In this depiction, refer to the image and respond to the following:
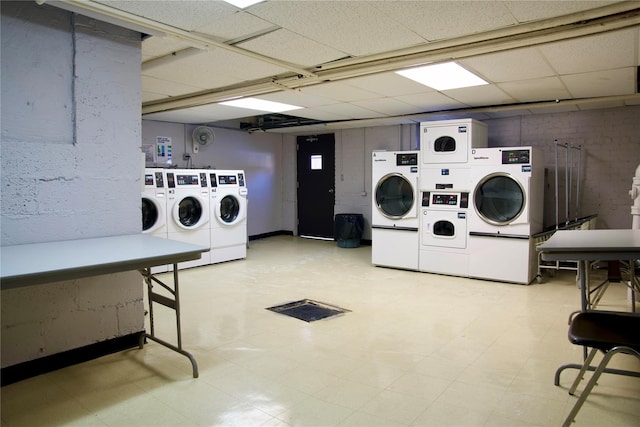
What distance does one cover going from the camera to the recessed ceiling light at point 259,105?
5566 mm

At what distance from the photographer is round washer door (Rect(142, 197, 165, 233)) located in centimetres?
568

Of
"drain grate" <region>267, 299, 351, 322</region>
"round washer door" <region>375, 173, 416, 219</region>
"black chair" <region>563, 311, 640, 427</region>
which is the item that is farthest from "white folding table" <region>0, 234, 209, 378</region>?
"round washer door" <region>375, 173, 416, 219</region>

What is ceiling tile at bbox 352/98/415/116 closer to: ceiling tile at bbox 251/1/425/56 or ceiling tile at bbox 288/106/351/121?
ceiling tile at bbox 288/106/351/121

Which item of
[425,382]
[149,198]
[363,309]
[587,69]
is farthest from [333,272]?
[587,69]

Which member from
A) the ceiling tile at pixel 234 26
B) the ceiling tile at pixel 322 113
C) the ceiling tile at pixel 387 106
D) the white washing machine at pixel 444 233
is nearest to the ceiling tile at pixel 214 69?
the ceiling tile at pixel 234 26

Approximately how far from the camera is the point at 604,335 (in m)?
2.06

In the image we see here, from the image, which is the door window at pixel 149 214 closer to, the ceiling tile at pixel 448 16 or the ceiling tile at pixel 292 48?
the ceiling tile at pixel 292 48

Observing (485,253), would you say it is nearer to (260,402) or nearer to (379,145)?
(379,145)

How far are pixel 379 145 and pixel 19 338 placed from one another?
6.49m

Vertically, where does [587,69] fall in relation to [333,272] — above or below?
above

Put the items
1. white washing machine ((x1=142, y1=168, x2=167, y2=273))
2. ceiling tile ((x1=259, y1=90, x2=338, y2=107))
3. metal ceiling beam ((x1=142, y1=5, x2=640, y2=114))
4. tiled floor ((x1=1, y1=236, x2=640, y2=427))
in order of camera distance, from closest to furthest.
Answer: tiled floor ((x1=1, y1=236, x2=640, y2=427)) → metal ceiling beam ((x1=142, y1=5, x2=640, y2=114)) → ceiling tile ((x1=259, y1=90, x2=338, y2=107)) → white washing machine ((x1=142, y1=168, x2=167, y2=273))

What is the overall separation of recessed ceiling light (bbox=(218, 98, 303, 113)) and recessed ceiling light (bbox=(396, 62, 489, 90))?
6.82 ft

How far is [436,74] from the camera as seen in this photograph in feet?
13.8

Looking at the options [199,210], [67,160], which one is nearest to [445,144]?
[199,210]
